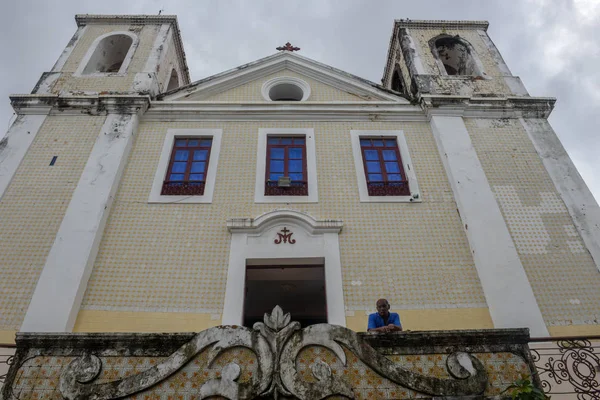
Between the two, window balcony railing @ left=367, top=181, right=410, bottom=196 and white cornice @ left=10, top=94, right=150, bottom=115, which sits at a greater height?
white cornice @ left=10, top=94, right=150, bottom=115

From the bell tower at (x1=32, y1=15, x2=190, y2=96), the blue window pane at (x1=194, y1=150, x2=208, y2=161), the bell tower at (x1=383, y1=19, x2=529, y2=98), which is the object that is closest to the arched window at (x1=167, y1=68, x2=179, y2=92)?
the bell tower at (x1=32, y1=15, x2=190, y2=96)

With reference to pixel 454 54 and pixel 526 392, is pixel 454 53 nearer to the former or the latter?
pixel 454 54

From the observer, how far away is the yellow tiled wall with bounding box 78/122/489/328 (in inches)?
251

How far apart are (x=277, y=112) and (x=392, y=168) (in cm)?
291

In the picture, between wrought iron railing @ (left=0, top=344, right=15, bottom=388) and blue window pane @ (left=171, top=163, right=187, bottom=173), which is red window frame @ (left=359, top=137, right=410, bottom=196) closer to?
blue window pane @ (left=171, top=163, right=187, bottom=173)

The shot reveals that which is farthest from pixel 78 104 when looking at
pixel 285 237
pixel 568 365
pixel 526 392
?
pixel 568 365

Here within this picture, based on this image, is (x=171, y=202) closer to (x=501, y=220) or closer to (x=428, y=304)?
(x=428, y=304)

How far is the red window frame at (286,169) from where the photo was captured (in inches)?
303

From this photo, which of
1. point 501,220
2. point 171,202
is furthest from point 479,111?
point 171,202

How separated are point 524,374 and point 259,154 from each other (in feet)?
19.4

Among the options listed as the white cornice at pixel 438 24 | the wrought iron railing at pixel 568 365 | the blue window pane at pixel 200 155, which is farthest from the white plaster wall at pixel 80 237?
the white cornice at pixel 438 24

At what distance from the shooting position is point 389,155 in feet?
27.7

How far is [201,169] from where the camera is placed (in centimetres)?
812

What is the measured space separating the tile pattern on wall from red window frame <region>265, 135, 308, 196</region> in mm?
3885
